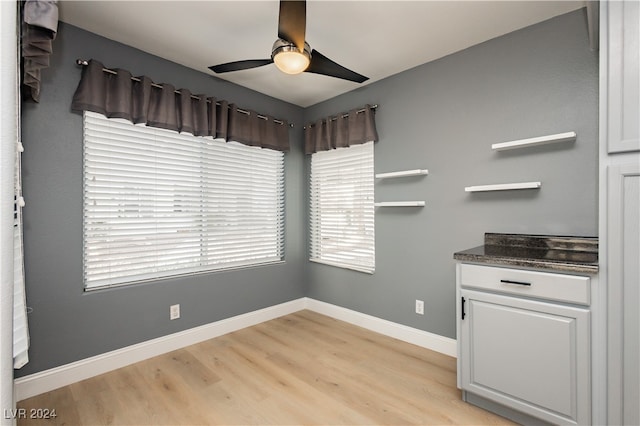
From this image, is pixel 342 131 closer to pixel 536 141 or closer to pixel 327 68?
pixel 327 68

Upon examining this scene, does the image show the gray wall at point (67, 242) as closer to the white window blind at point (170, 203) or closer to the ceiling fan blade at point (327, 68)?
the white window blind at point (170, 203)

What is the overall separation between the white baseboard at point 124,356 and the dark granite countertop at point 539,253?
2281 mm

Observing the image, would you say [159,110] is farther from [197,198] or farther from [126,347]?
[126,347]

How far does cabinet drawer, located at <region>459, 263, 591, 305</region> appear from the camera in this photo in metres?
1.56

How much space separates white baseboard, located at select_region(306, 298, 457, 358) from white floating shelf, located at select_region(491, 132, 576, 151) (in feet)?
5.35

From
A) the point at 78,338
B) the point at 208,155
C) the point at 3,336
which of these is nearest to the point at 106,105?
the point at 208,155

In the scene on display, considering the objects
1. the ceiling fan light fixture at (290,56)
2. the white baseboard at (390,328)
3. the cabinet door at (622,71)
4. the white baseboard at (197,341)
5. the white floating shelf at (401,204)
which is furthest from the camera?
the white floating shelf at (401,204)

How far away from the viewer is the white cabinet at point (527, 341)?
155 centimetres

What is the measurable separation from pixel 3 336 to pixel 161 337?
2.47 meters

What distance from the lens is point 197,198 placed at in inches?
114

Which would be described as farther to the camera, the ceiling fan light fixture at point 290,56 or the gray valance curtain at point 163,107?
the gray valance curtain at point 163,107

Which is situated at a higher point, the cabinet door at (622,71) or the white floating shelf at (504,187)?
the cabinet door at (622,71)

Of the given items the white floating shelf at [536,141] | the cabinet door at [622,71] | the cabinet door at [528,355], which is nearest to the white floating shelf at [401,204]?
the white floating shelf at [536,141]

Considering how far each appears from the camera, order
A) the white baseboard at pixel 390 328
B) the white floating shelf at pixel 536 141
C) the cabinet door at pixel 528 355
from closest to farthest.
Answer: the cabinet door at pixel 528 355, the white floating shelf at pixel 536 141, the white baseboard at pixel 390 328
